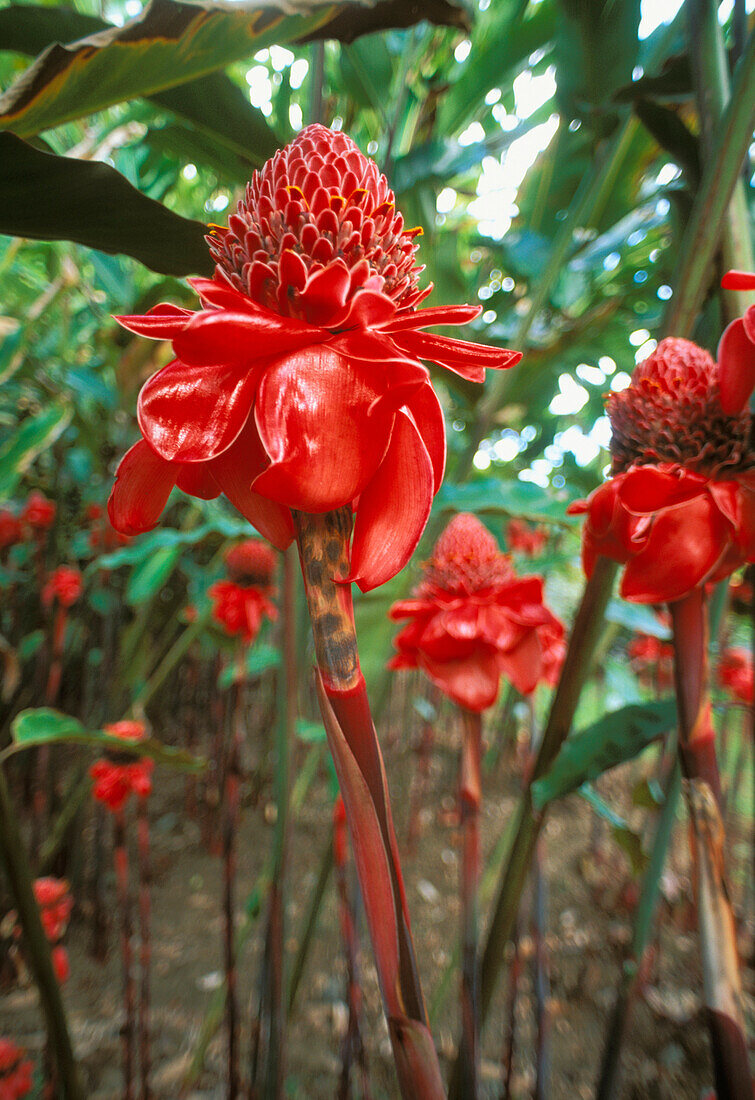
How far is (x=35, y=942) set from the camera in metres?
0.38

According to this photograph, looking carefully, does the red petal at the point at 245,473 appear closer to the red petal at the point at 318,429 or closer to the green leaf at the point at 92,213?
the red petal at the point at 318,429

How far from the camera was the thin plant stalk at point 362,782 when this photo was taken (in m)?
0.17

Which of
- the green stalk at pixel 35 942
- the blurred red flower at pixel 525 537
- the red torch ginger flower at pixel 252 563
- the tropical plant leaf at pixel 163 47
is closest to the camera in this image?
the tropical plant leaf at pixel 163 47

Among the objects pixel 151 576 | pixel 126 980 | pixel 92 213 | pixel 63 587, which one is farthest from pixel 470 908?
pixel 63 587

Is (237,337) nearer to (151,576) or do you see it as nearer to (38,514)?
(151,576)

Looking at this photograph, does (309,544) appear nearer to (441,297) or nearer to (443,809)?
(441,297)

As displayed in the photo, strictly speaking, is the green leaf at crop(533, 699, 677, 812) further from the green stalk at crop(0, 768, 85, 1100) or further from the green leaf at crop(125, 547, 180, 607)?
the green leaf at crop(125, 547, 180, 607)

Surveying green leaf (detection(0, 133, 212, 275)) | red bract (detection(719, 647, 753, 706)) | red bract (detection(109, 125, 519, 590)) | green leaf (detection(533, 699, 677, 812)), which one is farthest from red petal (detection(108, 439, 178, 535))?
red bract (detection(719, 647, 753, 706))

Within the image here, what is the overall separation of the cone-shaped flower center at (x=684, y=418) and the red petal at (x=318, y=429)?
0.54 ft

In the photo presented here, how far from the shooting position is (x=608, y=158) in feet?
1.77

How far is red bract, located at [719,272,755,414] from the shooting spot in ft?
0.70

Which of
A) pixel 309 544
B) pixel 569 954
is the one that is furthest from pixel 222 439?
pixel 569 954

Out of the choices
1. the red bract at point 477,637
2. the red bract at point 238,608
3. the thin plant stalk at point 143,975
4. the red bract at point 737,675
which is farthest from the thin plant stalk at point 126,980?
the red bract at point 737,675

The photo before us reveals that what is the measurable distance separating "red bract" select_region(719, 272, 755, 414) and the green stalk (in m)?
0.46
